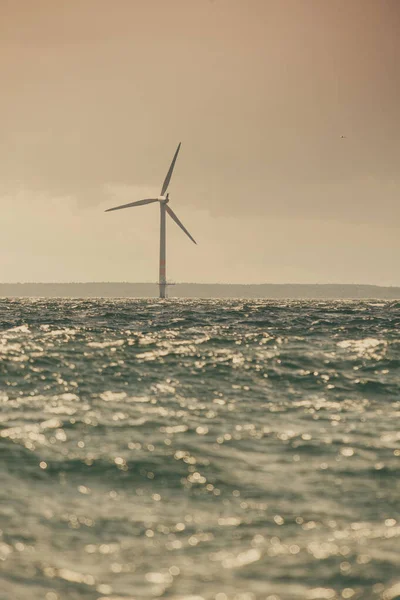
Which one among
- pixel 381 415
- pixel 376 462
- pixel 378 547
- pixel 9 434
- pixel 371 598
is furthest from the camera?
pixel 381 415

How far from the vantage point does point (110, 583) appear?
1117 cm

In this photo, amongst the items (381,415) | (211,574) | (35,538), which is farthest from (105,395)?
(211,574)

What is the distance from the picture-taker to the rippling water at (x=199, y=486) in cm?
1152

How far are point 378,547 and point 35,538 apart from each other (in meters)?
5.84

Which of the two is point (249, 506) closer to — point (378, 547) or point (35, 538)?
point (378, 547)

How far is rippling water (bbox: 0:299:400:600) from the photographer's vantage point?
453 inches

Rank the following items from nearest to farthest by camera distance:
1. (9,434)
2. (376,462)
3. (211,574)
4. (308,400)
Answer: (211,574), (376,462), (9,434), (308,400)

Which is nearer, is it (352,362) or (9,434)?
(9,434)

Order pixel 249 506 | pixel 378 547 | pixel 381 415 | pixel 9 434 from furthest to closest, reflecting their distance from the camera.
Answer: pixel 381 415, pixel 9 434, pixel 249 506, pixel 378 547

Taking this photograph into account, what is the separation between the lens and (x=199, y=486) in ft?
53.4

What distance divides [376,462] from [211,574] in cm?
767

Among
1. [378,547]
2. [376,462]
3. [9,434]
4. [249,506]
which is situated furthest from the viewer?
[9,434]

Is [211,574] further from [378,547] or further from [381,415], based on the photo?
[381,415]

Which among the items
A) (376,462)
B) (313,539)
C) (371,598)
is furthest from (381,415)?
(371,598)
